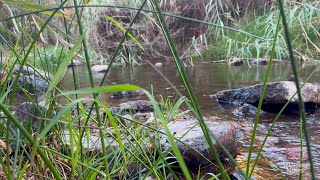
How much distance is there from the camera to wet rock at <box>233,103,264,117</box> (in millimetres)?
2215

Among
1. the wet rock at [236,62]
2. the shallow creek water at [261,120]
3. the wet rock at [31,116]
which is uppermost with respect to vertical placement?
the wet rock at [31,116]

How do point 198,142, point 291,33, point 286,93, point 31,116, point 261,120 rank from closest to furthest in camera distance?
point 31,116 → point 198,142 → point 261,120 → point 286,93 → point 291,33

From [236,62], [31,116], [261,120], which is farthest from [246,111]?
[236,62]

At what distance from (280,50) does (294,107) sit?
2314mm

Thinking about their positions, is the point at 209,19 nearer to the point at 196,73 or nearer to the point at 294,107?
the point at 196,73

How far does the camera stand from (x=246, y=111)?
2.26 metres

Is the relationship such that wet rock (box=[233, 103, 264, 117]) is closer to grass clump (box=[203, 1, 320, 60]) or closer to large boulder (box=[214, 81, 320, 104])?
large boulder (box=[214, 81, 320, 104])

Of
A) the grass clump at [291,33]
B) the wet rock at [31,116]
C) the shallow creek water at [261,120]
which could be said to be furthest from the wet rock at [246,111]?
the grass clump at [291,33]

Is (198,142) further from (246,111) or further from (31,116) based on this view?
(246,111)

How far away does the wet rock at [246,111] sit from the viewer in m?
2.21

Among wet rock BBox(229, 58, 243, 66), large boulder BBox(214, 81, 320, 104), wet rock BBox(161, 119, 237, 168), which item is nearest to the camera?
wet rock BBox(161, 119, 237, 168)

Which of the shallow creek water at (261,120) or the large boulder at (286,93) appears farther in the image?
the large boulder at (286,93)

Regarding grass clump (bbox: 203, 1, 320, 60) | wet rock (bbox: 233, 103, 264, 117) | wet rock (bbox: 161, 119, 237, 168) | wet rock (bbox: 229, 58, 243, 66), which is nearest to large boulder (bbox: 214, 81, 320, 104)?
wet rock (bbox: 233, 103, 264, 117)

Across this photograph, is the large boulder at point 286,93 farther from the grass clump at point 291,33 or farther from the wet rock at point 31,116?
the grass clump at point 291,33
